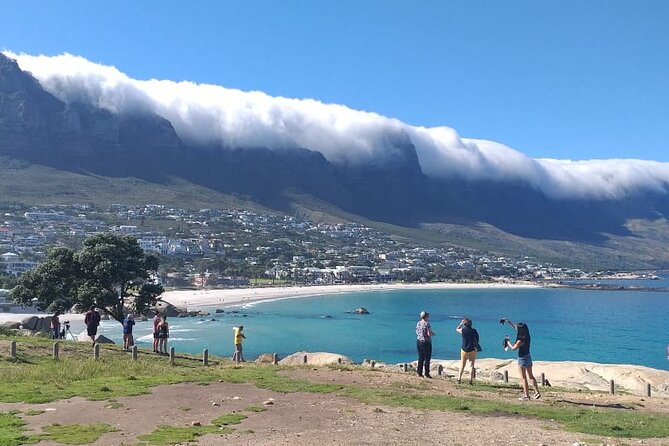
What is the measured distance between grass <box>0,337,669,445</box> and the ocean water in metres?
35.9

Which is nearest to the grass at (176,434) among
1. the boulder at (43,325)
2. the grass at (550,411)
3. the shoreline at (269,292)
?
the grass at (550,411)

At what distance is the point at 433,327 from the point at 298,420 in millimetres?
73340

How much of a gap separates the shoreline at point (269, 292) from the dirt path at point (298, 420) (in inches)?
3129

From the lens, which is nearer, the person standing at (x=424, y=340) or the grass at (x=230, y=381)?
the grass at (x=230, y=381)

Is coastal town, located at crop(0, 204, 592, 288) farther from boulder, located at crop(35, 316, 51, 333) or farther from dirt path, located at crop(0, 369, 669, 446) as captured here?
dirt path, located at crop(0, 369, 669, 446)

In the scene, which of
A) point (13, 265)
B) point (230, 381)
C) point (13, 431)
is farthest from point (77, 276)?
point (13, 265)

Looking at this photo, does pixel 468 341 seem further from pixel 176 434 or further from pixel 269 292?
pixel 269 292

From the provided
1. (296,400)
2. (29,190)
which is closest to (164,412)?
(296,400)

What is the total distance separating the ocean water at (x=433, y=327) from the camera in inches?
2479

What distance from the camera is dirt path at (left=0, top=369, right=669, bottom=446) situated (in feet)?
34.5

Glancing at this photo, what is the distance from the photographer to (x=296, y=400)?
14289 mm

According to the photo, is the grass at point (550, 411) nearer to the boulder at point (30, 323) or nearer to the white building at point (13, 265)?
the boulder at point (30, 323)

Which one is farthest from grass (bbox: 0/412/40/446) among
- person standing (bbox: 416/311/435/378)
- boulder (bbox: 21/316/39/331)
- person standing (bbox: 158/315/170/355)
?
boulder (bbox: 21/316/39/331)

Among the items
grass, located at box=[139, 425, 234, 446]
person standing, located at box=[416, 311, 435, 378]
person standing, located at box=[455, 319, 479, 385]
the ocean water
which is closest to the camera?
grass, located at box=[139, 425, 234, 446]
